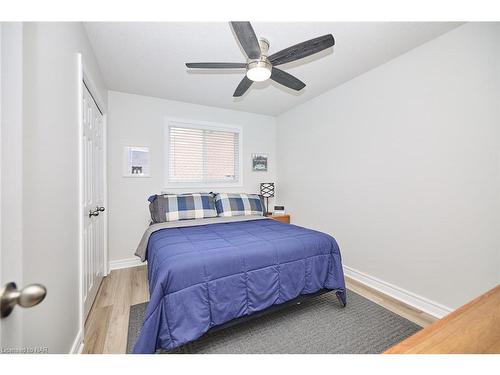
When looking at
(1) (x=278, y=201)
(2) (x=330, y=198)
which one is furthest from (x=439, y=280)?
(1) (x=278, y=201)

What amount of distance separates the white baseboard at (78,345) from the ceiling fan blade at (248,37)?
2.25 m

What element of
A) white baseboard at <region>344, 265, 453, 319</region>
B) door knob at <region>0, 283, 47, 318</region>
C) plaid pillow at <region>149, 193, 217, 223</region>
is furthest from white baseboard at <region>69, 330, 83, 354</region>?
white baseboard at <region>344, 265, 453, 319</region>

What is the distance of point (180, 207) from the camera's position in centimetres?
279

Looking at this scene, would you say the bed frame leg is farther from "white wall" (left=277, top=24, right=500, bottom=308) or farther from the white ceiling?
the white ceiling

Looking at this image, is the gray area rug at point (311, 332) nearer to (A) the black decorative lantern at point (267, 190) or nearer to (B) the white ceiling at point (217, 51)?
(A) the black decorative lantern at point (267, 190)

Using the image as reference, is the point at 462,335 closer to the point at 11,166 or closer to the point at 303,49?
the point at 11,166

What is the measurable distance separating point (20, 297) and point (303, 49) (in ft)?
6.15

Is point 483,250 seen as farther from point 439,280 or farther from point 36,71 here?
point 36,71

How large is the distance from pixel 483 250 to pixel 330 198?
152 cm

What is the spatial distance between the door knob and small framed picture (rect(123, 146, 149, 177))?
275 cm

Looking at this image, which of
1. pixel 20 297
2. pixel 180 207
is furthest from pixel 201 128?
pixel 20 297

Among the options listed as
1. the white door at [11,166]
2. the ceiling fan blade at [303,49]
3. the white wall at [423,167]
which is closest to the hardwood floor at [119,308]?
the white wall at [423,167]
